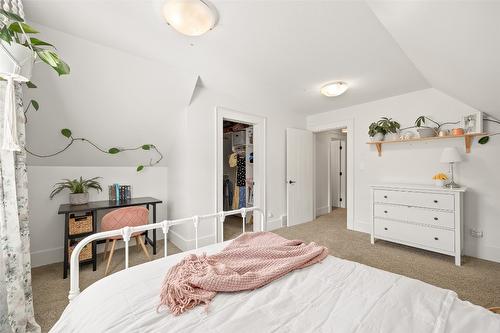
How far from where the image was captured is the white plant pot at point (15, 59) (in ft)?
3.76

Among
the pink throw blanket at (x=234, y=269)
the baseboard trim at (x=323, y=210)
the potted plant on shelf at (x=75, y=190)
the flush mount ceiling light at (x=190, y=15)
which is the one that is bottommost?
the baseboard trim at (x=323, y=210)

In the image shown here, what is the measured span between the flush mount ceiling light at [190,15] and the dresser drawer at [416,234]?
11.1 feet

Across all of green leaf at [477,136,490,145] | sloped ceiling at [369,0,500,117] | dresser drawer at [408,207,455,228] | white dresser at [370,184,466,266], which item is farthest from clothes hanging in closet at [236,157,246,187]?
green leaf at [477,136,490,145]

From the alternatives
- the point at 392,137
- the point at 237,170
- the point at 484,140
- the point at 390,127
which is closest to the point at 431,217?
the point at 484,140

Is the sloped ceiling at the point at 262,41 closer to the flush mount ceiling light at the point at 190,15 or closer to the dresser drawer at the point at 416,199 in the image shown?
the flush mount ceiling light at the point at 190,15

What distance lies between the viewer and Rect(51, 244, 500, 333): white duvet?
0.85 metres

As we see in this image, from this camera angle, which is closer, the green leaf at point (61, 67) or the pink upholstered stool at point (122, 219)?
the green leaf at point (61, 67)

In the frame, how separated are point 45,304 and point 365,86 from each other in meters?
4.43

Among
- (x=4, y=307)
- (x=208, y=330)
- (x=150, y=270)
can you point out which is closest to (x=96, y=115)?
(x=4, y=307)

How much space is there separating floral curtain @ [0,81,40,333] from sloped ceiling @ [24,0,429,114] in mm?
922

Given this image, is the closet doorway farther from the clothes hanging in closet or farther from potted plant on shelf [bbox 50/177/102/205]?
potted plant on shelf [bbox 50/177/102/205]

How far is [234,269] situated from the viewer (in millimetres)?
1186

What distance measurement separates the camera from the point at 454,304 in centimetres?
97

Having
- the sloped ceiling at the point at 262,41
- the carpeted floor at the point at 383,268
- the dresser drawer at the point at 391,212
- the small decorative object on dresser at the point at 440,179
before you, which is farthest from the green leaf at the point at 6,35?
the small decorative object on dresser at the point at 440,179
